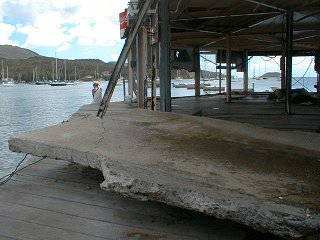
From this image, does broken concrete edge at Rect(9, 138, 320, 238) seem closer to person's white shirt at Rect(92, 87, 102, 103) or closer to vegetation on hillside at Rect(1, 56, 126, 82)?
person's white shirt at Rect(92, 87, 102, 103)

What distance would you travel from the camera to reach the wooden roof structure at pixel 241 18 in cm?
1109

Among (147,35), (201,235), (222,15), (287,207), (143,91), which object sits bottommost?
(201,235)

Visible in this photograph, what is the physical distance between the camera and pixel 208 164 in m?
3.99

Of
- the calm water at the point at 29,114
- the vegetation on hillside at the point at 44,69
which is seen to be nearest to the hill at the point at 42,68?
the vegetation on hillside at the point at 44,69

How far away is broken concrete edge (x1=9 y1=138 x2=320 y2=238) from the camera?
281 centimetres

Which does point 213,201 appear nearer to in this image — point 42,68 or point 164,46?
point 164,46

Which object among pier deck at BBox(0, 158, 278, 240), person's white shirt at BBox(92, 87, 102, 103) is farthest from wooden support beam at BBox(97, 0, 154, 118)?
person's white shirt at BBox(92, 87, 102, 103)

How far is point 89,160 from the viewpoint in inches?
173

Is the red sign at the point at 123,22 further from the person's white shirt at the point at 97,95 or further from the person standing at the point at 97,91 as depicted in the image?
the person's white shirt at the point at 97,95

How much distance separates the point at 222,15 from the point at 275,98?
7937 mm

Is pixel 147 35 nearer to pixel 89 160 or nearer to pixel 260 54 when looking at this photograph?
pixel 89 160

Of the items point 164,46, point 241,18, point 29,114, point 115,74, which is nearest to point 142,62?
point 164,46

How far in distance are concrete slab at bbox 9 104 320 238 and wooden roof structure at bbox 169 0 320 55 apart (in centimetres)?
572

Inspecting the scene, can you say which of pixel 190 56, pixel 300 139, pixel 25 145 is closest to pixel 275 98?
pixel 190 56
